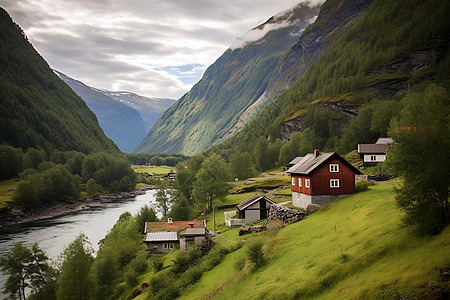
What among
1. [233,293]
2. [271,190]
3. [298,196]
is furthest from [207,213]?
[233,293]

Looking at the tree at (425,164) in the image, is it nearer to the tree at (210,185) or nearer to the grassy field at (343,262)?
the grassy field at (343,262)

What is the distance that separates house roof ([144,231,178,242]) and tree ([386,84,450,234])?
47.4 metres

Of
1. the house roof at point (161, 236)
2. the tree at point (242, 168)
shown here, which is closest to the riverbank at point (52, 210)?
the tree at point (242, 168)

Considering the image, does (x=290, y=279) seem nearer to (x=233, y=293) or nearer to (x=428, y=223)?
(x=233, y=293)

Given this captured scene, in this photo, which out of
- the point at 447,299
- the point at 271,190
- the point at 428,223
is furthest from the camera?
the point at 271,190

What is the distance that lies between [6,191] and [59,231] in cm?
6245

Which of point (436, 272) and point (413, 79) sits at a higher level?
point (413, 79)

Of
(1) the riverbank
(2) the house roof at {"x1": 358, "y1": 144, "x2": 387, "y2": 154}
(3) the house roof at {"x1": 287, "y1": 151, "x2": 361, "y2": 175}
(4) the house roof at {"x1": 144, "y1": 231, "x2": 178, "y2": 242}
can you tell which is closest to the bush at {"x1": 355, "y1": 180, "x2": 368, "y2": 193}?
(3) the house roof at {"x1": 287, "y1": 151, "x2": 361, "y2": 175}

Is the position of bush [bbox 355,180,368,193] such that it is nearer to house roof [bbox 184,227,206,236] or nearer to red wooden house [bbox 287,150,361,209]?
red wooden house [bbox 287,150,361,209]

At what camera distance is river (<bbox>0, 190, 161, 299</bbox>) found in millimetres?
86312

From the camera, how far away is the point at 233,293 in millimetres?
33875

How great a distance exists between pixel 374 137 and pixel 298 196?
9251 cm

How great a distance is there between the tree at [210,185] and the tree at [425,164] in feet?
226

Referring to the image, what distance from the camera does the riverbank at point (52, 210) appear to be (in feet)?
400
